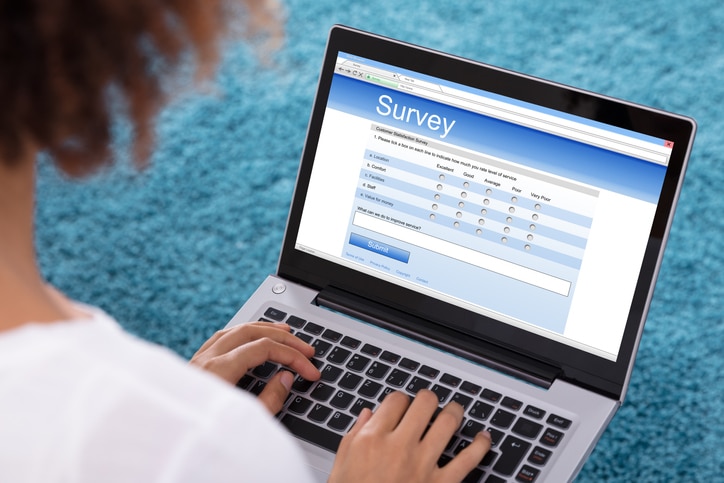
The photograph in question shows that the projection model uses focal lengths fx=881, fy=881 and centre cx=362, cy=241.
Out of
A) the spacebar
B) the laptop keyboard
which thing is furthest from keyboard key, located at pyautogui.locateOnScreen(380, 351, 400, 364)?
the spacebar

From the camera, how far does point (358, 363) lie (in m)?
0.91

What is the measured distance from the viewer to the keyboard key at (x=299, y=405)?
2.88 ft

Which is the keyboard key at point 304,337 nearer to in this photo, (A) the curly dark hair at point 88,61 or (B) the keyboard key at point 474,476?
(B) the keyboard key at point 474,476

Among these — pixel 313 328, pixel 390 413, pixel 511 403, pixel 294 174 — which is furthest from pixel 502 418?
pixel 294 174

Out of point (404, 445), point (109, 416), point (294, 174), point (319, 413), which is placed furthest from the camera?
point (294, 174)

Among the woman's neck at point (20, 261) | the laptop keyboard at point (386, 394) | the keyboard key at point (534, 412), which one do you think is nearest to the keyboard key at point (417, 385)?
the laptop keyboard at point (386, 394)

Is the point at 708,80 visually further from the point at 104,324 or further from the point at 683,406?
the point at 104,324

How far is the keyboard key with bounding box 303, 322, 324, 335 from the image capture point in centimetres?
95

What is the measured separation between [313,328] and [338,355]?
5 centimetres

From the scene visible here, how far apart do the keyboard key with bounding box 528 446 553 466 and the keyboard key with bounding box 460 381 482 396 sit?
0.28 feet

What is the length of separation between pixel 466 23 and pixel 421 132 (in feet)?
3.78

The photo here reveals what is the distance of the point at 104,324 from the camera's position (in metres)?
0.48

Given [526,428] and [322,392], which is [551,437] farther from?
[322,392]

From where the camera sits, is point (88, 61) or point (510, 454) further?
point (510, 454)
